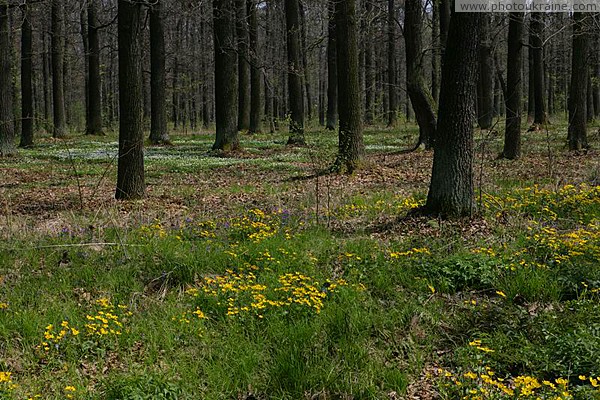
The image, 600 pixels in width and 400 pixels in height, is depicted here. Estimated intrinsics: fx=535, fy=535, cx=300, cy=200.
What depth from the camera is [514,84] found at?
12.7 m

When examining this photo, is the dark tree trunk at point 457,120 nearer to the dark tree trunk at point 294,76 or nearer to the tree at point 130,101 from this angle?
the tree at point 130,101

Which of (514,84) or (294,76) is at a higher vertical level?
(294,76)

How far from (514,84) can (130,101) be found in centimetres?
882

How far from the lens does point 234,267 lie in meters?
5.84

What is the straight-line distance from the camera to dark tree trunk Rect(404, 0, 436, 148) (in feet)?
51.8

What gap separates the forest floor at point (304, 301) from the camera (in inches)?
151

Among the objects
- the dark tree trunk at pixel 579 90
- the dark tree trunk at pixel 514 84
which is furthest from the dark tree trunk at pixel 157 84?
the dark tree trunk at pixel 579 90

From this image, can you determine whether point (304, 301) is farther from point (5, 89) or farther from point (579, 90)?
point (5, 89)

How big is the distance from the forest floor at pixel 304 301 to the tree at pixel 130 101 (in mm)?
805

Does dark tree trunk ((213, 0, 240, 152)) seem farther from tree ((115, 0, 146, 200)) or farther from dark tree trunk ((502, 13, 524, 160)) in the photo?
dark tree trunk ((502, 13, 524, 160))

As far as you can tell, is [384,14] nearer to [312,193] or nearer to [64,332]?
[312,193]

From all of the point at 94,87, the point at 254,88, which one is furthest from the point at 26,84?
the point at 254,88

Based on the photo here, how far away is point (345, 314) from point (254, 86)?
21.9 metres

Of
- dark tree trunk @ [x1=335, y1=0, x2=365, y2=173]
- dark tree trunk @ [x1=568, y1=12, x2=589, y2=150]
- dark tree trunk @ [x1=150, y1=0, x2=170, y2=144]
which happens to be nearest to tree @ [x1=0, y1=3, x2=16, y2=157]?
dark tree trunk @ [x1=150, y1=0, x2=170, y2=144]
